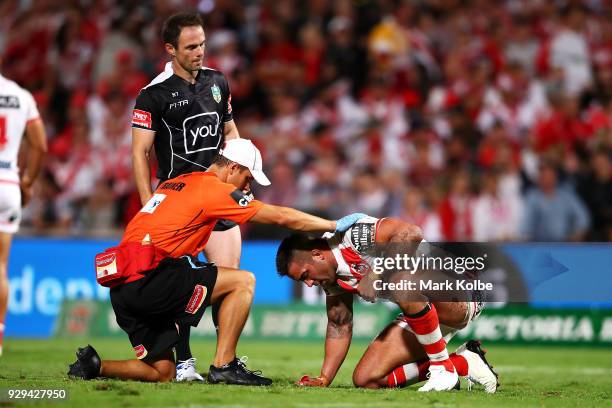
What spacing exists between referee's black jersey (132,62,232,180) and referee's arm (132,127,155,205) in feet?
0.21

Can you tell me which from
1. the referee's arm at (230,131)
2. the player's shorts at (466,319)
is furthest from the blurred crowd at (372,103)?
the player's shorts at (466,319)

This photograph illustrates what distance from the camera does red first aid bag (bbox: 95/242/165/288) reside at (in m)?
7.64

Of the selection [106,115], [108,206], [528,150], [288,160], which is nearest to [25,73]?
[106,115]

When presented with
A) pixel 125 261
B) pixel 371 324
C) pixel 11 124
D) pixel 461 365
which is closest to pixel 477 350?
pixel 461 365

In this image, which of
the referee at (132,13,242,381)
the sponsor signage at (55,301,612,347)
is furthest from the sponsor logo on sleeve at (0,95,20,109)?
the sponsor signage at (55,301,612,347)

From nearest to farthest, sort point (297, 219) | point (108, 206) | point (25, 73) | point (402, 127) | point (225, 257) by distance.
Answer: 1. point (297, 219)
2. point (225, 257)
3. point (108, 206)
4. point (402, 127)
5. point (25, 73)

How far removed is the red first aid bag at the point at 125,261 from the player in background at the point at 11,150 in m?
1.77

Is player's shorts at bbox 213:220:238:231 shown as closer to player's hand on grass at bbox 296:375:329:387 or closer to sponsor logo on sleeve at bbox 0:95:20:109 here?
player's hand on grass at bbox 296:375:329:387

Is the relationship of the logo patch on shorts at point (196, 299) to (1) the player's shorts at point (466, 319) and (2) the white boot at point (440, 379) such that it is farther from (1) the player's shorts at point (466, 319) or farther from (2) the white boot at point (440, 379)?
(2) the white boot at point (440, 379)

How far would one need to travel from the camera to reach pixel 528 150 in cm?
1666

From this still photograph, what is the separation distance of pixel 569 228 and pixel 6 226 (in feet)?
28.8

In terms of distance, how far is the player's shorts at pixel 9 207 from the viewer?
9.22 metres

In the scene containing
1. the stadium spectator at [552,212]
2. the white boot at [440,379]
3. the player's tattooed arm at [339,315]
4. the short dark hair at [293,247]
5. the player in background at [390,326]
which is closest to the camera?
the player in background at [390,326]

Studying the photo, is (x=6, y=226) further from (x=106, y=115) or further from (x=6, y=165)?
(x=106, y=115)
